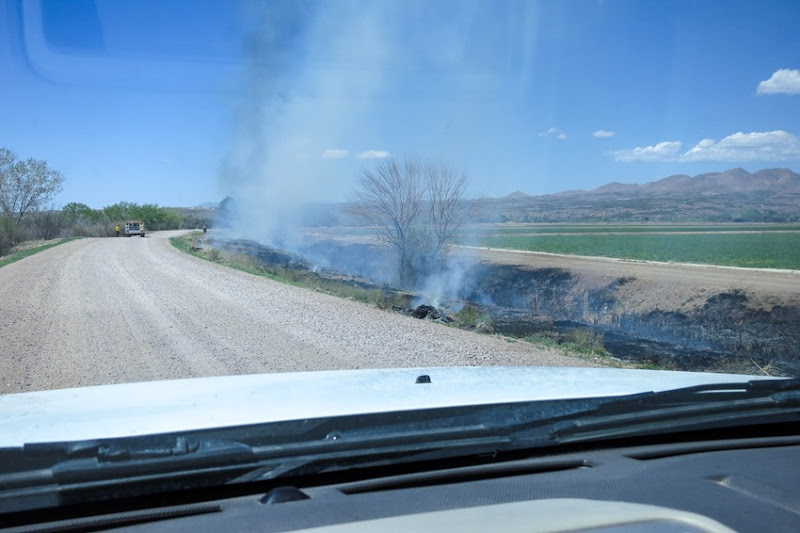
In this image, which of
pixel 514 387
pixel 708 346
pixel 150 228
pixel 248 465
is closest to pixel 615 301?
pixel 708 346

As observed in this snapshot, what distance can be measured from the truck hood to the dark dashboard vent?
44 centimetres

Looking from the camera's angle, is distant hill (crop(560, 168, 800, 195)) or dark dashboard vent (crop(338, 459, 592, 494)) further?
distant hill (crop(560, 168, 800, 195))

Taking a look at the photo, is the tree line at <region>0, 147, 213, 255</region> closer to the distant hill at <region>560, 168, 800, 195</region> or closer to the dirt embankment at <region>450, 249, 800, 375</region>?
the dirt embankment at <region>450, 249, 800, 375</region>

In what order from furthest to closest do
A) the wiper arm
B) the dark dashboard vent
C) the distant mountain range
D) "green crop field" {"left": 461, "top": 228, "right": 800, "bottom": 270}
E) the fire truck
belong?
the distant mountain range, the fire truck, "green crop field" {"left": 461, "top": 228, "right": 800, "bottom": 270}, the wiper arm, the dark dashboard vent

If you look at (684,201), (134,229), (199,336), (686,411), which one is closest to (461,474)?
(686,411)

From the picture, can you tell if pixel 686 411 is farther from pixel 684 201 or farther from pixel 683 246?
pixel 684 201

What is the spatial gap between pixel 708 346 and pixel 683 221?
62372 mm

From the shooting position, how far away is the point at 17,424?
10.1ft

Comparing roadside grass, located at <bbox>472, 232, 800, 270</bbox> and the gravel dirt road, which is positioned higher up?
the gravel dirt road

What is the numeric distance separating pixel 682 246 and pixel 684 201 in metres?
49.9

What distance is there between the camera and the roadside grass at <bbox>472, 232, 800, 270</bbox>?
3550cm

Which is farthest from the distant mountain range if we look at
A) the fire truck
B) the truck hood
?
the truck hood

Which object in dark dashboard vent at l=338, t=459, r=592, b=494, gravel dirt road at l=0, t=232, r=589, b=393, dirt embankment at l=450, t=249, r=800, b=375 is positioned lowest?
dirt embankment at l=450, t=249, r=800, b=375

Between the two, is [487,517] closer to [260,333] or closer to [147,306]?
[260,333]
